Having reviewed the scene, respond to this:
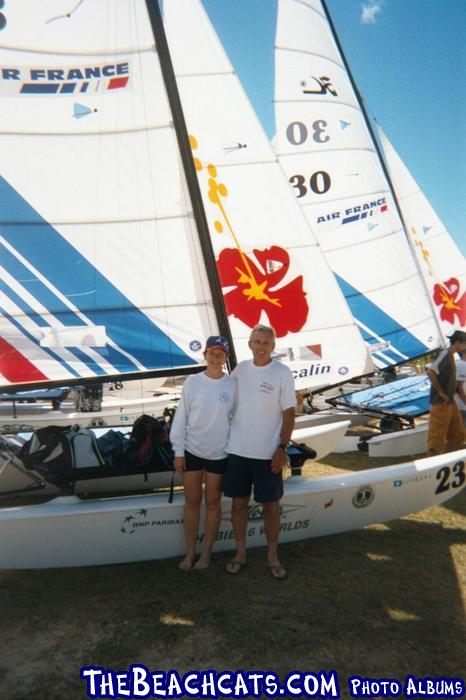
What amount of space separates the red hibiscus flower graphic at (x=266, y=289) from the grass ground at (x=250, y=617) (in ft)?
7.18

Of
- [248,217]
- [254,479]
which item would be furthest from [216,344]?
[248,217]

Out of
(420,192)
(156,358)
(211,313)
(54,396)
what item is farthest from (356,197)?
(54,396)

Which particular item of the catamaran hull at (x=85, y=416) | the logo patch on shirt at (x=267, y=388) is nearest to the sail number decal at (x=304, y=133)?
the catamaran hull at (x=85, y=416)

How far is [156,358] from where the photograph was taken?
327 cm

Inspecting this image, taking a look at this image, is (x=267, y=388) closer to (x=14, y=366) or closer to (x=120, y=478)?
(x=14, y=366)

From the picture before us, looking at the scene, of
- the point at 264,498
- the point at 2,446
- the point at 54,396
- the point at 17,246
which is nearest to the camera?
the point at 264,498

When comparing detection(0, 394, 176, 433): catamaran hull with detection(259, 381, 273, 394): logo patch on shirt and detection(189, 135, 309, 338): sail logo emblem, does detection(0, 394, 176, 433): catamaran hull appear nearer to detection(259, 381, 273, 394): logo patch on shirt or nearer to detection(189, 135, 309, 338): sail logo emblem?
detection(189, 135, 309, 338): sail logo emblem

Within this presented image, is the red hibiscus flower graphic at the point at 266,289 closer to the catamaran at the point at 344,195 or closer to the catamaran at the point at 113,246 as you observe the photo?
the catamaran at the point at 113,246

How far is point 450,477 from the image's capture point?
11.1 ft

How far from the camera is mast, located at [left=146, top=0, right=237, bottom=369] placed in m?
3.21

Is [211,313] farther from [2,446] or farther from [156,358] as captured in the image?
[2,446]

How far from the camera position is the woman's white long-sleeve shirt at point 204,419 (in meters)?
2.57

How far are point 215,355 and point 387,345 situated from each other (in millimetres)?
4663

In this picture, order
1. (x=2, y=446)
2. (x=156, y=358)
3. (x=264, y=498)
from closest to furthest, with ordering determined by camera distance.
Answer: (x=264, y=498) < (x=156, y=358) < (x=2, y=446)
